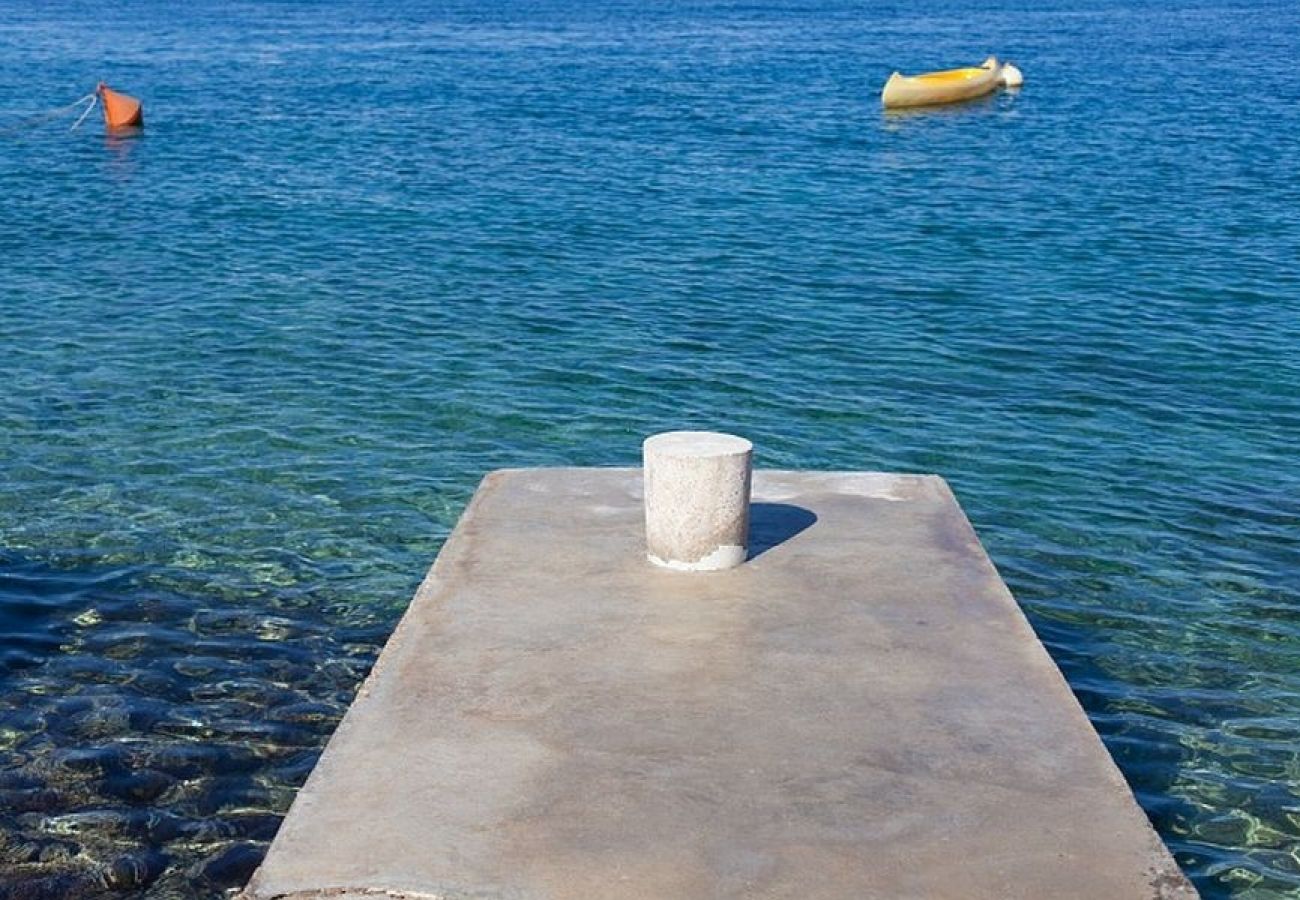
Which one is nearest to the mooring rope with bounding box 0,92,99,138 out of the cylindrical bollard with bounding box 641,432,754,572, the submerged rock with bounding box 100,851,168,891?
the cylindrical bollard with bounding box 641,432,754,572

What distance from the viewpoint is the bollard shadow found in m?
14.1

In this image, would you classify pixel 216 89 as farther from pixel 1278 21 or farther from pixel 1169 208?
pixel 1278 21

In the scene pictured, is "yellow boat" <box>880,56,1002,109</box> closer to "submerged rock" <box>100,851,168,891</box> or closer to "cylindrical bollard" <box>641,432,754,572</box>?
"cylindrical bollard" <box>641,432,754,572</box>

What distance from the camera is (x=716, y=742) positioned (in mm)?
10633

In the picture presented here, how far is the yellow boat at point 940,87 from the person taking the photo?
183ft

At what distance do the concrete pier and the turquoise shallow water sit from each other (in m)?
2.01

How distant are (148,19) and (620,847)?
102218 mm

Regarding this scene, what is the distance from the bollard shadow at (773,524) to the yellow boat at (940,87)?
42586 mm

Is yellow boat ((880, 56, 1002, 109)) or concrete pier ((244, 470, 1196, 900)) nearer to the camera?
concrete pier ((244, 470, 1196, 900))

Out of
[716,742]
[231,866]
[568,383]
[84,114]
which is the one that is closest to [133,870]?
[231,866]

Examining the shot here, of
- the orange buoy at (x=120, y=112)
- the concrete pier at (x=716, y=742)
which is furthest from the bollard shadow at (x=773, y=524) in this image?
the orange buoy at (x=120, y=112)

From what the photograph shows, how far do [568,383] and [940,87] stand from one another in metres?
37.4

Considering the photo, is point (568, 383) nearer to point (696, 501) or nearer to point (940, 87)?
→ point (696, 501)

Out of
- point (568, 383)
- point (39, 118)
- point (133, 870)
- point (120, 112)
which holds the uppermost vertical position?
point (120, 112)
